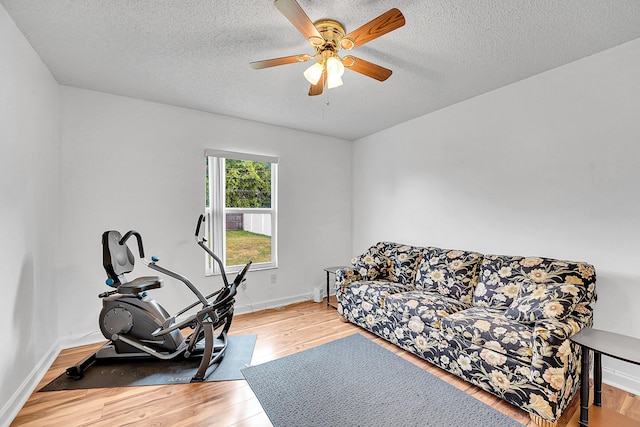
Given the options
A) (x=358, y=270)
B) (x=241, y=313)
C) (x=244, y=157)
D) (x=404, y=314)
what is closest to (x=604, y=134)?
(x=404, y=314)

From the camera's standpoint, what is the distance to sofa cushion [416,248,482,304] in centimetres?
282

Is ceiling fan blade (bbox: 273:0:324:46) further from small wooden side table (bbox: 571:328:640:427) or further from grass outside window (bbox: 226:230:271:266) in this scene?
grass outside window (bbox: 226:230:271:266)

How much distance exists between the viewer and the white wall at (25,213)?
1790 mm

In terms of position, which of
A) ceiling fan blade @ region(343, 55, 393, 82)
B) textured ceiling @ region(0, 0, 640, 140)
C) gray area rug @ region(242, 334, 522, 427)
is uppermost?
textured ceiling @ region(0, 0, 640, 140)

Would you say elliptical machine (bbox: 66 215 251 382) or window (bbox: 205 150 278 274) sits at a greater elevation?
window (bbox: 205 150 278 274)

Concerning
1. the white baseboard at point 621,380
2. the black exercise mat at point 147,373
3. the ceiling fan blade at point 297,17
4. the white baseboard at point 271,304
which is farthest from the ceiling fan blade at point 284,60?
the white baseboard at point 621,380

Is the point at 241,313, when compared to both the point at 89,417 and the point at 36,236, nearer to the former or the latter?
the point at 89,417

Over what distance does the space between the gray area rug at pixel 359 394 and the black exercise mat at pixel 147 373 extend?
0.61 ft

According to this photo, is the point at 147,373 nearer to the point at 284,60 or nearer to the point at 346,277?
the point at 346,277

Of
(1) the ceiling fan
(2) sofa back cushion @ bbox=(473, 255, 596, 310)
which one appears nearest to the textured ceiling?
(1) the ceiling fan

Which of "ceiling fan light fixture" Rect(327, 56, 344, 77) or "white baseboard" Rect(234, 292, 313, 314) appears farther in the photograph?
"white baseboard" Rect(234, 292, 313, 314)

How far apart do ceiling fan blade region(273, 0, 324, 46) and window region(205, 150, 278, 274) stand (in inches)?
90.1

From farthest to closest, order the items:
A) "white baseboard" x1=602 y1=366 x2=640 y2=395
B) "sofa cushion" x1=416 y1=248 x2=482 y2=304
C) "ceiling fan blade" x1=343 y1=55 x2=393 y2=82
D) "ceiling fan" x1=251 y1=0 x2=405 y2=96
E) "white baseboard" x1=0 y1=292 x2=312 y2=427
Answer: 1. "sofa cushion" x1=416 y1=248 x2=482 y2=304
2. "white baseboard" x1=602 y1=366 x2=640 y2=395
3. "ceiling fan blade" x1=343 y1=55 x2=393 y2=82
4. "white baseboard" x1=0 y1=292 x2=312 y2=427
5. "ceiling fan" x1=251 y1=0 x2=405 y2=96

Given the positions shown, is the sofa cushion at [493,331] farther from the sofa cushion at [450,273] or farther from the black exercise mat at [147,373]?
the black exercise mat at [147,373]
